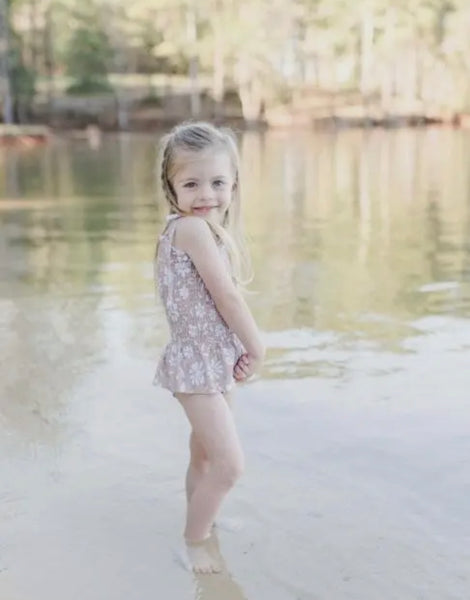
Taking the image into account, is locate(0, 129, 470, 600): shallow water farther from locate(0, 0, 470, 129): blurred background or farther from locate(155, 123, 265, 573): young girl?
locate(0, 0, 470, 129): blurred background

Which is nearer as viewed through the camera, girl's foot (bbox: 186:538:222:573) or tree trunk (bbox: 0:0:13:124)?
girl's foot (bbox: 186:538:222:573)

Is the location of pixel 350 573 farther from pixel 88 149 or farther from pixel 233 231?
pixel 88 149

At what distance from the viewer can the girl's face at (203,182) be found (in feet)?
9.28

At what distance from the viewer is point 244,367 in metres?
2.86

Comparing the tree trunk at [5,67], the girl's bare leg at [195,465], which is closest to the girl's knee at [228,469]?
the girl's bare leg at [195,465]

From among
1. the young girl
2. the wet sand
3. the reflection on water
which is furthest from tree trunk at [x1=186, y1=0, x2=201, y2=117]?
the young girl

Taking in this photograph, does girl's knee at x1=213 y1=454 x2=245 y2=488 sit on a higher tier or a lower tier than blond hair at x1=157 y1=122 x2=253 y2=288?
lower

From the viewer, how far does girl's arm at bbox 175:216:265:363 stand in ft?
9.12

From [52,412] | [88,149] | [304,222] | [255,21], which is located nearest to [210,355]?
[52,412]

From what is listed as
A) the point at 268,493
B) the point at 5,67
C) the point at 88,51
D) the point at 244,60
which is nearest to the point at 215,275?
the point at 268,493

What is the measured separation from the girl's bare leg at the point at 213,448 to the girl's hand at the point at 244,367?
3.0 inches

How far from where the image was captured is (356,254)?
8742mm

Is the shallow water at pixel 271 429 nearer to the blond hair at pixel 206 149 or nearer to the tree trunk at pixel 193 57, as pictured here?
A: the blond hair at pixel 206 149

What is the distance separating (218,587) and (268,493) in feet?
2.13
